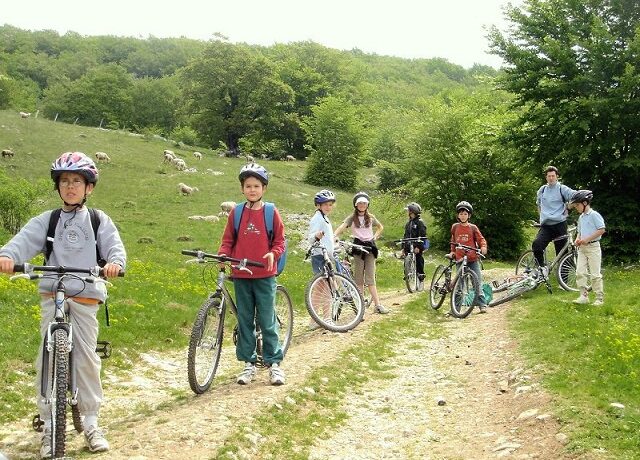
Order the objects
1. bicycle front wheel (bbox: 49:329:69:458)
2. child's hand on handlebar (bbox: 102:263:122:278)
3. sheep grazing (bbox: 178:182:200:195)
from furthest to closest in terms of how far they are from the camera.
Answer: sheep grazing (bbox: 178:182:200:195) < child's hand on handlebar (bbox: 102:263:122:278) < bicycle front wheel (bbox: 49:329:69:458)

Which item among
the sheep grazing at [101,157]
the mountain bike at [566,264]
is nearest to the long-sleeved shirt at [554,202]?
the mountain bike at [566,264]

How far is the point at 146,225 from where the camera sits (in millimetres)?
28359

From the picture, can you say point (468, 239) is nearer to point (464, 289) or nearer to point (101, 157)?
point (464, 289)

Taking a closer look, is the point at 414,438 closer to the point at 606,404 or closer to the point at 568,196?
the point at 606,404

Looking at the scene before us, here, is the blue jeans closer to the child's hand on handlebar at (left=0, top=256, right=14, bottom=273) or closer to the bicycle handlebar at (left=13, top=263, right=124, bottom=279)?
the bicycle handlebar at (left=13, top=263, right=124, bottom=279)

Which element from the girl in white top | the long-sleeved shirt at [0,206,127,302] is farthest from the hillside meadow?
the long-sleeved shirt at [0,206,127,302]

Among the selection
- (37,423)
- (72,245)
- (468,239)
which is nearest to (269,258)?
(72,245)

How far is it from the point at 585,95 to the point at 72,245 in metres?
18.0

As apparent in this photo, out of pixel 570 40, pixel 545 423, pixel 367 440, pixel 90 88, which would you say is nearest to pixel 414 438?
pixel 367 440

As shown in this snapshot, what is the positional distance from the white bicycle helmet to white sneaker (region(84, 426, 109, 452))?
2.35 m

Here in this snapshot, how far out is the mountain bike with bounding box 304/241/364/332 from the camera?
10.8m

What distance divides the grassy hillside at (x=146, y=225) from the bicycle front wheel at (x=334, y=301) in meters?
2.57

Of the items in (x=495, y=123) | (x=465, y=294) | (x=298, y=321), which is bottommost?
(x=298, y=321)

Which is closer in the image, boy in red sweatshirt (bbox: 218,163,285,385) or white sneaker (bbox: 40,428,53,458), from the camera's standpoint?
white sneaker (bbox: 40,428,53,458)
